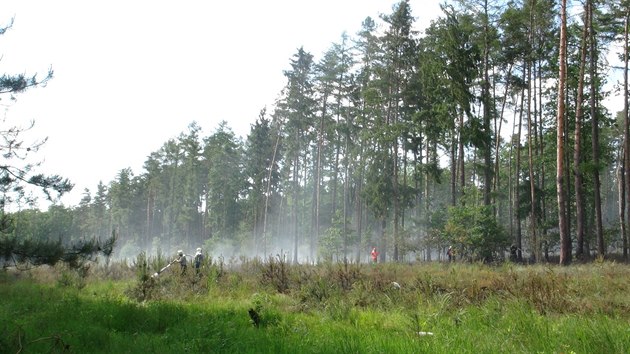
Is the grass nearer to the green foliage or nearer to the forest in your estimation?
the forest

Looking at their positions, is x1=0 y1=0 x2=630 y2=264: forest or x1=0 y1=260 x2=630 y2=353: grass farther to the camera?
x1=0 y1=0 x2=630 y2=264: forest

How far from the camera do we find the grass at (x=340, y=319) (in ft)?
16.8

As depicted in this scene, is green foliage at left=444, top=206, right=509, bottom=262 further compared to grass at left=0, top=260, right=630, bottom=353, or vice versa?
green foliage at left=444, top=206, right=509, bottom=262

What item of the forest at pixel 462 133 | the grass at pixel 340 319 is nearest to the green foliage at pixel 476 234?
the forest at pixel 462 133

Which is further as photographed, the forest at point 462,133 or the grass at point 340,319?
the forest at point 462,133

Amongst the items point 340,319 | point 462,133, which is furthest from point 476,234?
point 340,319

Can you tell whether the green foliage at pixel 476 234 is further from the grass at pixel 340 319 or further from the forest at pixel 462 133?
the grass at pixel 340 319

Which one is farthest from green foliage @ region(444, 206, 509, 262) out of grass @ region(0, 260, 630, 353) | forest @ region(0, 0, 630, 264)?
grass @ region(0, 260, 630, 353)

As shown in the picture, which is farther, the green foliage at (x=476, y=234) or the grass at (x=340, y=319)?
the green foliage at (x=476, y=234)

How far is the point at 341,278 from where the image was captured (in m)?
12.3

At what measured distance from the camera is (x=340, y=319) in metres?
7.66

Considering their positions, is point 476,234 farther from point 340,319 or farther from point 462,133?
A: point 340,319

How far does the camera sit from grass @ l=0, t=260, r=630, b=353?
5133mm

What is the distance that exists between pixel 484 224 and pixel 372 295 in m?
13.4
